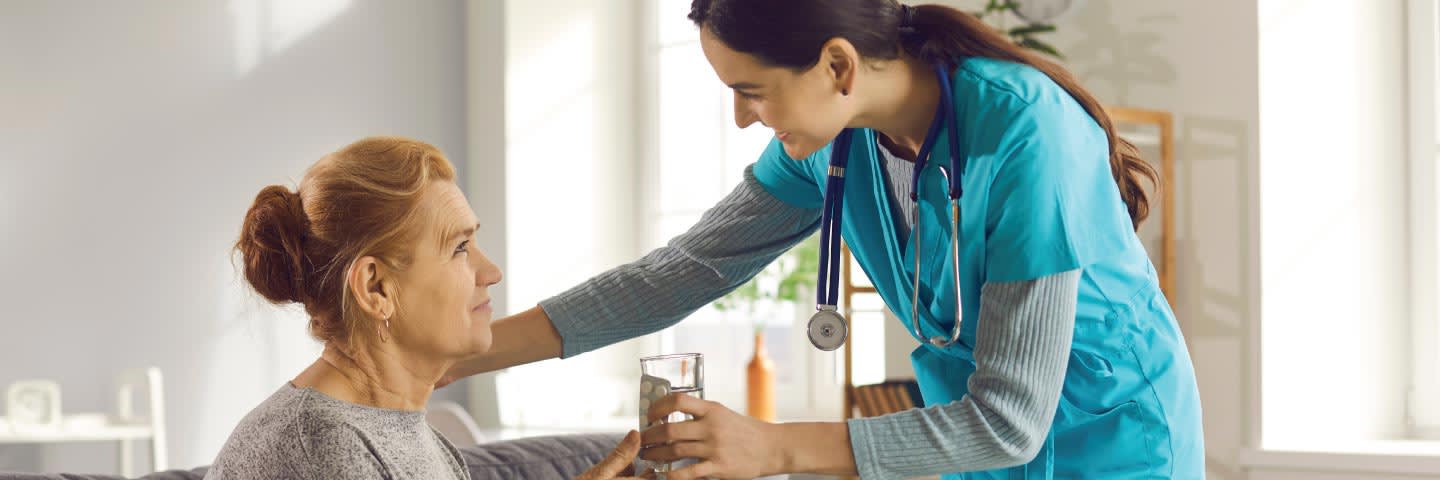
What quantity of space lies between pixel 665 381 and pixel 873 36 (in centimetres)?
37

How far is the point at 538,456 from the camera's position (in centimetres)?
199

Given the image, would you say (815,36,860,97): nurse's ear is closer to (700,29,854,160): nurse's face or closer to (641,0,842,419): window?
(700,29,854,160): nurse's face

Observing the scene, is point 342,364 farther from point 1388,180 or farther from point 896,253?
point 1388,180

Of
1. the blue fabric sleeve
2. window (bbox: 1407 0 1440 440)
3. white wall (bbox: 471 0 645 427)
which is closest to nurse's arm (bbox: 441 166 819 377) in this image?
the blue fabric sleeve

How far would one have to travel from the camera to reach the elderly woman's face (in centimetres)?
140

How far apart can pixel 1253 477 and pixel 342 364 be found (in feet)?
8.55

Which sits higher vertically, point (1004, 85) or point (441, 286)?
point (1004, 85)

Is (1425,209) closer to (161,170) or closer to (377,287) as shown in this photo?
(377,287)

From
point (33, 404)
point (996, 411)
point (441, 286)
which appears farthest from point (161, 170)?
point (996, 411)

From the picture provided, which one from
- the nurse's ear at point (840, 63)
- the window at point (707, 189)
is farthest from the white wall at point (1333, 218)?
the nurse's ear at point (840, 63)

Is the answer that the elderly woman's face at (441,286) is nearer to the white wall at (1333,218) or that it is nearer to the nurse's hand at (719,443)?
the nurse's hand at (719,443)

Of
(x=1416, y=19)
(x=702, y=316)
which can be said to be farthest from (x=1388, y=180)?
(x=702, y=316)

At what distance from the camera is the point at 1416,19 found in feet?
11.5

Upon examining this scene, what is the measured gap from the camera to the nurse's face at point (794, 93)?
1.27m
